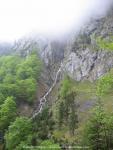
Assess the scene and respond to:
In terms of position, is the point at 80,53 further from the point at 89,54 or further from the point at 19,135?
the point at 19,135

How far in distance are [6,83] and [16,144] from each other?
5706cm

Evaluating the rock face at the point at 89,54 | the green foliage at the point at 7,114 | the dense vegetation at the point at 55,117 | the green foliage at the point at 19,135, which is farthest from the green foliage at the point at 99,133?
the rock face at the point at 89,54

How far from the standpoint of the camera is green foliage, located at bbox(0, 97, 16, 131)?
326 ft

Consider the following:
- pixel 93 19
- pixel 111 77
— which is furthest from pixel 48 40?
pixel 111 77

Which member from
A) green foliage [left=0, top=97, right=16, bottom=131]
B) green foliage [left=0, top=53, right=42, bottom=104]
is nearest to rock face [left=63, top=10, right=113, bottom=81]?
green foliage [left=0, top=53, right=42, bottom=104]

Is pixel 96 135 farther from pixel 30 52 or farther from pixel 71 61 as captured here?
pixel 30 52

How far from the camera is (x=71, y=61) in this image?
15500 cm

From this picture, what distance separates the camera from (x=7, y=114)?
102062 mm

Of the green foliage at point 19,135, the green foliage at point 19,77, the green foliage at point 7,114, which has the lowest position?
the green foliage at point 19,135

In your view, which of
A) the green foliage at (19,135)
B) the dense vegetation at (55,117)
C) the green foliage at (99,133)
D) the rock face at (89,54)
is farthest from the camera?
the rock face at (89,54)

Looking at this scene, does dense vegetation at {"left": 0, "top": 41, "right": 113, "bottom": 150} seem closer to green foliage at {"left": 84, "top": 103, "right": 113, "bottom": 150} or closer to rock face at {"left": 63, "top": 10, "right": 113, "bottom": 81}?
green foliage at {"left": 84, "top": 103, "right": 113, "bottom": 150}

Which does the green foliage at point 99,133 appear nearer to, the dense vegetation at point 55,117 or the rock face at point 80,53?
the dense vegetation at point 55,117

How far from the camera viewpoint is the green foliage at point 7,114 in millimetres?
99250

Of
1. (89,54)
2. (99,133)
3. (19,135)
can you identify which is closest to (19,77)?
(89,54)
